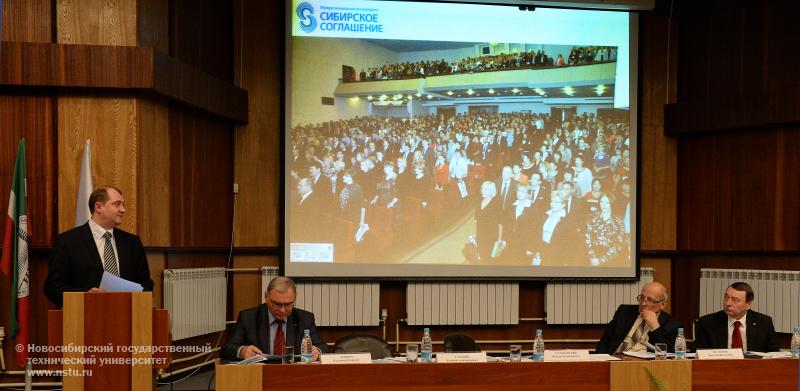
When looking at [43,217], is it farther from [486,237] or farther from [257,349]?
[486,237]

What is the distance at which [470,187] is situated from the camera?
8.52m

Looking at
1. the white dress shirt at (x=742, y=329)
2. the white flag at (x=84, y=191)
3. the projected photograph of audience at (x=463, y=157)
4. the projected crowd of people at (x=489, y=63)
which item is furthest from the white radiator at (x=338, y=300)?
the white dress shirt at (x=742, y=329)

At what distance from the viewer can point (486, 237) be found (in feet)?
27.9

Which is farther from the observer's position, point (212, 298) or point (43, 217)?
point (212, 298)

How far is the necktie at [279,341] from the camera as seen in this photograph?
4.90m

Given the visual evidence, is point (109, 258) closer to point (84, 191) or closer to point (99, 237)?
point (99, 237)

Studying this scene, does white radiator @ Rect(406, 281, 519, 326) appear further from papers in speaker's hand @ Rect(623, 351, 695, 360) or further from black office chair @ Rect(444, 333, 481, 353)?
papers in speaker's hand @ Rect(623, 351, 695, 360)

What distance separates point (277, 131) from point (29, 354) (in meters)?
3.32

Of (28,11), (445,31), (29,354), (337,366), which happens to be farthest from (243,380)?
(445,31)

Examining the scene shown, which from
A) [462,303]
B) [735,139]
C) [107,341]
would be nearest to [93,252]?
[107,341]

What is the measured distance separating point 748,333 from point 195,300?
4.28 meters

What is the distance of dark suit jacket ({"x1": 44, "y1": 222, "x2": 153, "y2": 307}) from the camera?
16.6 feet

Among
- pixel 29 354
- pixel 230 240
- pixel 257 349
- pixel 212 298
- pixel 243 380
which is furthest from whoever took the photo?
pixel 230 240

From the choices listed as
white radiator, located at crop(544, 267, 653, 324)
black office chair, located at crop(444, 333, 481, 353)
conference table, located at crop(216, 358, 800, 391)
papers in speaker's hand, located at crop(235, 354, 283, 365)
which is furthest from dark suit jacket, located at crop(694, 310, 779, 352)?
white radiator, located at crop(544, 267, 653, 324)
